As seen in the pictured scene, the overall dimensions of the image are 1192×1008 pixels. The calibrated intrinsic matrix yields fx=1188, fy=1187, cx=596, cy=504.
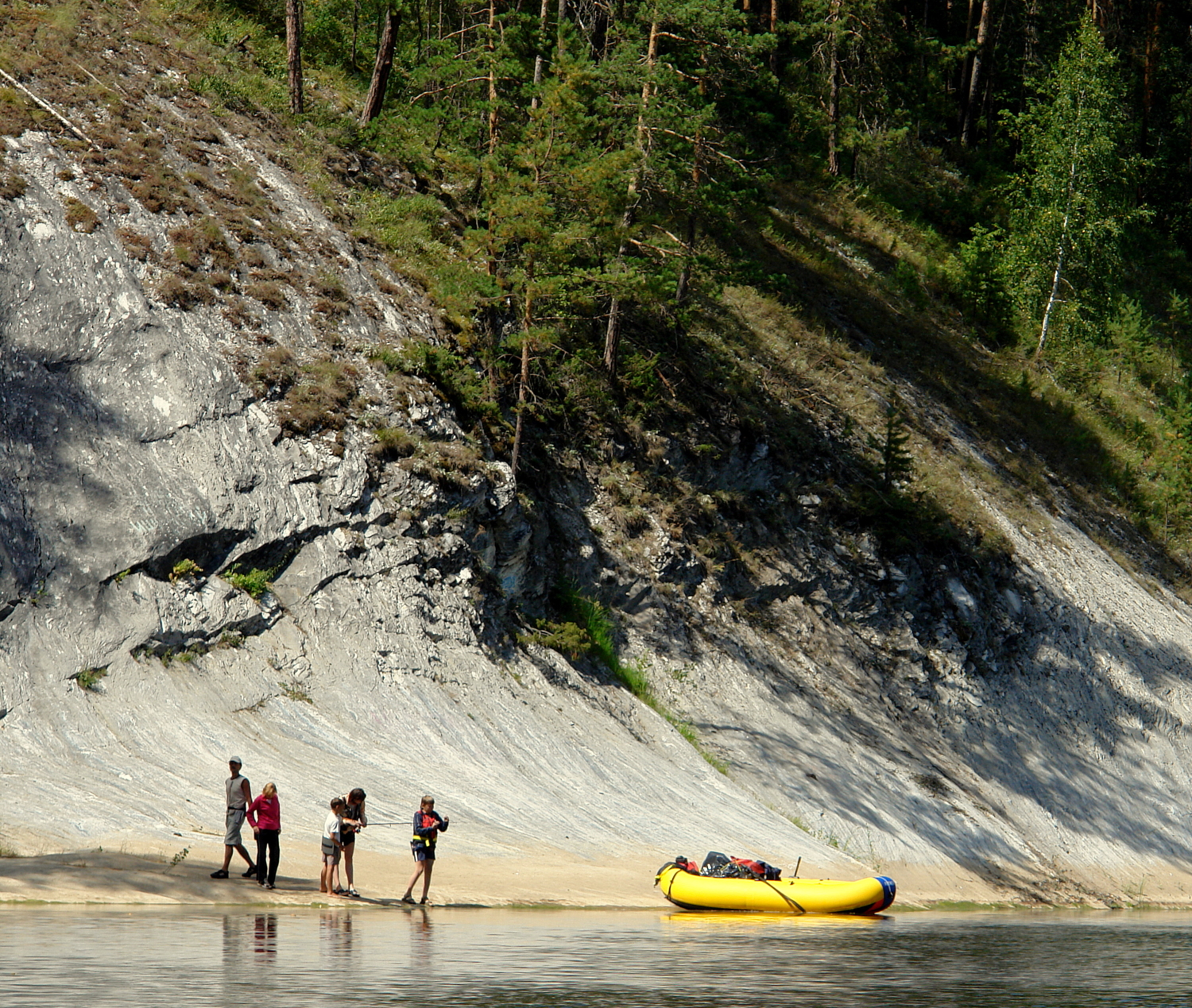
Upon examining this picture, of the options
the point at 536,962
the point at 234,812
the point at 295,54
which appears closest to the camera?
the point at 536,962

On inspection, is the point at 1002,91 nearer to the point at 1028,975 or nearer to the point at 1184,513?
the point at 1184,513

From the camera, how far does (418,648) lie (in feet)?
86.2

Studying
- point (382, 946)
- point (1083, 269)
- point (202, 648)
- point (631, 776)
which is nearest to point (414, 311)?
point (202, 648)

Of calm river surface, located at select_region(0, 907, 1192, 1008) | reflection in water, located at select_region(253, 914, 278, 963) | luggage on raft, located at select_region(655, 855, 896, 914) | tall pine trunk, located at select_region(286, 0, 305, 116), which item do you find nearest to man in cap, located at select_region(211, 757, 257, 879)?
calm river surface, located at select_region(0, 907, 1192, 1008)

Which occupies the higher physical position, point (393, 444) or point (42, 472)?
point (393, 444)

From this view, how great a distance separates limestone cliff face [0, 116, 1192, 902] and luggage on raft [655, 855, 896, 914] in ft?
7.51

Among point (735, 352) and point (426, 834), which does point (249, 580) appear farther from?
point (735, 352)

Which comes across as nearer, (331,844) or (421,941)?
(421,941)

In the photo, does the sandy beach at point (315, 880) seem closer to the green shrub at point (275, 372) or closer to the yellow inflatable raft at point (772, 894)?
the yellow inflatable raft at point (772, 894)

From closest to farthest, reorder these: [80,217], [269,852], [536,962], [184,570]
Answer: [536,962]
[269,852]
[184,570]
[80,217]

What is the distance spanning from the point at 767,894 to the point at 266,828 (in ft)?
29.9

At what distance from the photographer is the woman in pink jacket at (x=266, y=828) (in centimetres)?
1786

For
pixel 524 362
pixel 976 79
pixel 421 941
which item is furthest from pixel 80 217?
pixel 976 79

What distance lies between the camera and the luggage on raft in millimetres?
21406
